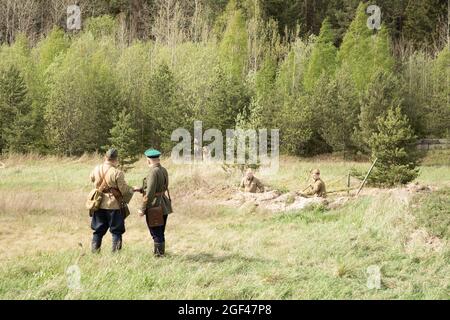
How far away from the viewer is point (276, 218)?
13422 millimetres

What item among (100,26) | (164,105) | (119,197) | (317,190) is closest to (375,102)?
(164,105)

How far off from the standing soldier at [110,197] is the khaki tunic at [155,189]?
27cm

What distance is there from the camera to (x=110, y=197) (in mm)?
8078

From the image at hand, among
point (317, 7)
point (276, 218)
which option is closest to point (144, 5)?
point (317, 7)

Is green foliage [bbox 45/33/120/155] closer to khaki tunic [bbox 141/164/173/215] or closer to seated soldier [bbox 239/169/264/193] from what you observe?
seated soldier [bbox 239/169/264/193]

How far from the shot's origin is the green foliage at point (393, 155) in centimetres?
1830

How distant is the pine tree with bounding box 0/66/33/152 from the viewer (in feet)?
99.9

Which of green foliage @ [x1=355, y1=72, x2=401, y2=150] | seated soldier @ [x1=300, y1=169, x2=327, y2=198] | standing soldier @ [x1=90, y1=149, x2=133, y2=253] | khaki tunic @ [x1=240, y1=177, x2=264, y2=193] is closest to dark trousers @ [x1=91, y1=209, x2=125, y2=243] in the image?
standing soldier @ [x1=90, y1=149, x2=133, y2=253]

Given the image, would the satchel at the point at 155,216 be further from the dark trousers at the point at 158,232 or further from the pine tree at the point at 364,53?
the pine tree at the point at 364,53

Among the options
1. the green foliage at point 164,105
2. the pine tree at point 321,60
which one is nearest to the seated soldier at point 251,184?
the green foliage at point 164,105

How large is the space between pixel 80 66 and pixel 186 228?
892 inches

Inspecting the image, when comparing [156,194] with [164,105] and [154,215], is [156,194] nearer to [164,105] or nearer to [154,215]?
[154,215]

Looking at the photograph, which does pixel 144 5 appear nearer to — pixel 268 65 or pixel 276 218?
pixel 268 65

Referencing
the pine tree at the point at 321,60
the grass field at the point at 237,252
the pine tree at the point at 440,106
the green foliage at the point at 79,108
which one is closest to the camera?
the grass field at the point at 237,252
